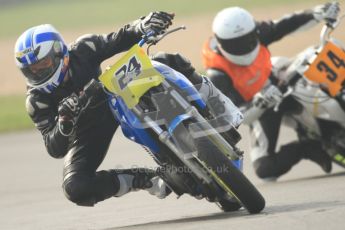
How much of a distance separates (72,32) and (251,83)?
27470mm

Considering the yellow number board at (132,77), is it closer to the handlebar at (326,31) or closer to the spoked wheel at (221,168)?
the spoked wheel at (221,168)

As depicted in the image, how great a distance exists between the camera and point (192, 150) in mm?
7301

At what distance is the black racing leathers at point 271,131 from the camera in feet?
36.1

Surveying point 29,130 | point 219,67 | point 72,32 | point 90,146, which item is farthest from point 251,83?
point 72,32

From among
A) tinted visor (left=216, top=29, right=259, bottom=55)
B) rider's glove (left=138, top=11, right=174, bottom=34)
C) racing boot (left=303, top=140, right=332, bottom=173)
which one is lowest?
racing boot (left=303, top=140, right=332, bottom=173)

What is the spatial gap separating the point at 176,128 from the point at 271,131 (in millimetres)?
4026

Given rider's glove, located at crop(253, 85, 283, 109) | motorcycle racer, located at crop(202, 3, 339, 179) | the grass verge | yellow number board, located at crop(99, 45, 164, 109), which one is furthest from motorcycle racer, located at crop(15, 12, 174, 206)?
the grass verge

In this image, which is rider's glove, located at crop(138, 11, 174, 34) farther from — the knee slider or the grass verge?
the grass verge

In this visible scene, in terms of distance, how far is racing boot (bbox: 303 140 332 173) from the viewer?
35.3ft

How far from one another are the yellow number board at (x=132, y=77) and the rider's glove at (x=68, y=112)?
300 mm

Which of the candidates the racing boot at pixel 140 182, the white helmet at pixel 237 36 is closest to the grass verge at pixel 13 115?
the white helmet at pixel 237 36

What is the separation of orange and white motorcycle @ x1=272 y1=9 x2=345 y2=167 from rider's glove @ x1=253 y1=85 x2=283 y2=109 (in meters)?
0.15

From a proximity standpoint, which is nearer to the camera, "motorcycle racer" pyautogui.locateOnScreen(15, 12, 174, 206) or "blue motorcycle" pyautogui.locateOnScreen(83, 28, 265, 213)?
"blue motorcycle" pyautogui.locateOnScreen(83, 28, 265, 213)

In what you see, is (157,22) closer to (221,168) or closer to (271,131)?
(221,168)
